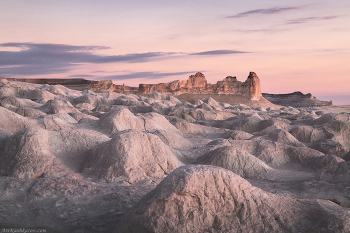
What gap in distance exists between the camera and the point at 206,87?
3472 cm

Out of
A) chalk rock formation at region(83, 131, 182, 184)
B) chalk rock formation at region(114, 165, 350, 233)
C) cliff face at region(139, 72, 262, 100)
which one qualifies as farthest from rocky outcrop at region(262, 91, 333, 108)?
chalk rock formation at region(114, 165, 350, 233)

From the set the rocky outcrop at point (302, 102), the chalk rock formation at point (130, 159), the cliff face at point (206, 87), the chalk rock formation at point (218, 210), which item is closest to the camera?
the chalk rock formation at point (218, 210)

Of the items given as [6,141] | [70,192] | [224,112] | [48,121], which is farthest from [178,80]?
[70,192]

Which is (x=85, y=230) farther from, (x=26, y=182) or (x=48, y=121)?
(x=48, y=121)

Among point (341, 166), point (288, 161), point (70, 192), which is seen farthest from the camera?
point (288, 161)

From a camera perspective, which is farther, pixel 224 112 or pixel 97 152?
pixel 224 112

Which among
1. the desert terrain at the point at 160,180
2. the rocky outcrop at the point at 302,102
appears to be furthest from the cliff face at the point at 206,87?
the desert terrain at the point at 160,180

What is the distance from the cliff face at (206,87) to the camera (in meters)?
34.0

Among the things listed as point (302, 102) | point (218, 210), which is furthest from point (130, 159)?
point (302, 102)

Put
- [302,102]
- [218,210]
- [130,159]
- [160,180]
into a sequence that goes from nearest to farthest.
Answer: [218,210] < [160,180] < [130,159] < [302,102]

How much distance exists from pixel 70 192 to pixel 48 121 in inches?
190

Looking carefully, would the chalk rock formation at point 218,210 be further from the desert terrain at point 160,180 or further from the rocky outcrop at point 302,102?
the rocky outcrop at point 302,102

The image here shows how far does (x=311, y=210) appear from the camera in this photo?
334 centimetres

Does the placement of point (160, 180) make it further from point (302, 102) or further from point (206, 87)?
point (302, 102)
